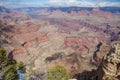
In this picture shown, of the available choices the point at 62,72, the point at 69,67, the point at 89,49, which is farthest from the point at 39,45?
the point at 62,72

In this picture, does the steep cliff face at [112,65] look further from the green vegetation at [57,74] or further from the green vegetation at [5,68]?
the green vegetation at [5,68]

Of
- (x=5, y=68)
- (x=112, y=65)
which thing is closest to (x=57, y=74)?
(x=112, y=65)

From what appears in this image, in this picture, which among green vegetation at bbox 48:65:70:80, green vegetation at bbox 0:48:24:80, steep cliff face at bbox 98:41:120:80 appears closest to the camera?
green vegetation at bbox 0:48:24:80

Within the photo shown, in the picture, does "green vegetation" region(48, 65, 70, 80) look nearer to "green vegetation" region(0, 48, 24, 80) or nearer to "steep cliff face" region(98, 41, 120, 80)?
"steep cliff face" region(98, 41, 120, 80)

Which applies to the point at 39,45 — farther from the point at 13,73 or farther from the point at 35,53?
the point at 13,73

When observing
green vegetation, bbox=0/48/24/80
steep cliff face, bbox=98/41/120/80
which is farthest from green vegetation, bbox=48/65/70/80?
green vegetation, bbox=0/48/24/80

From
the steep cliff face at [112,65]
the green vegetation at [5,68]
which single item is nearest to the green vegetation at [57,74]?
the steep cliff face at [112,65]

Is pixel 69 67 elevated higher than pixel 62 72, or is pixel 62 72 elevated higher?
pixel 62 72

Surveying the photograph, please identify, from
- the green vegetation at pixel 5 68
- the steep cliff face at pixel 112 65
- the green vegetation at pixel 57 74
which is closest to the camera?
the green vegetation at pixel 5 68

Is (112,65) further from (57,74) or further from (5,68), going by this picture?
(5,68)

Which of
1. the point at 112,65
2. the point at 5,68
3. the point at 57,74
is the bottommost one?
the point at 57,74

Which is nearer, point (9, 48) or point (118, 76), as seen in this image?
point (118, 76)
